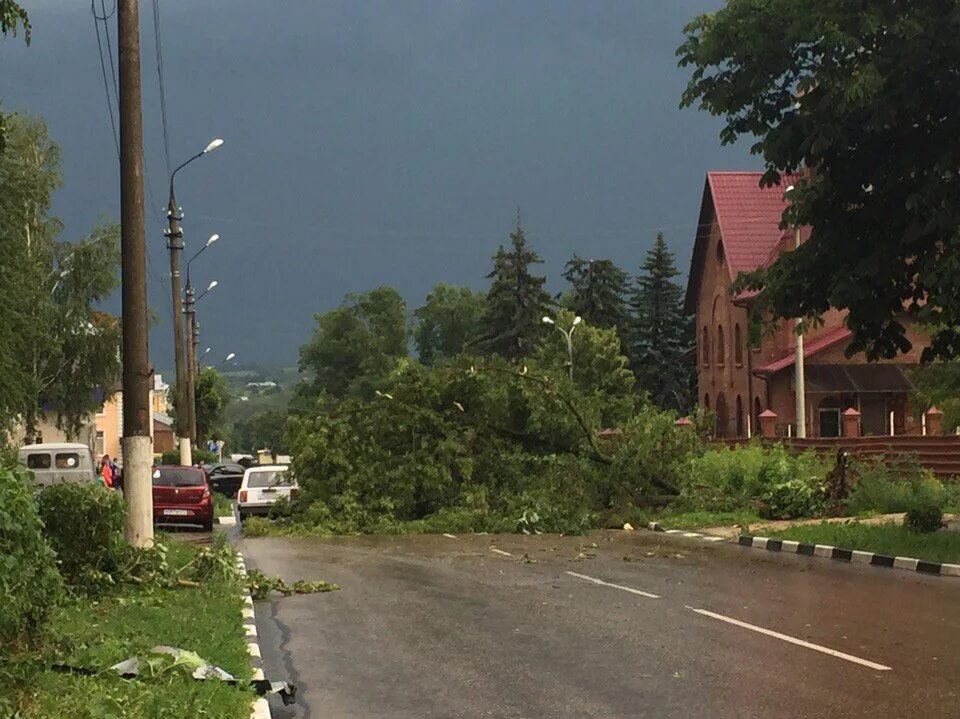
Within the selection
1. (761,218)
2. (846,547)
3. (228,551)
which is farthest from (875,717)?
(761,218)

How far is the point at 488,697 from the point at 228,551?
8894mm

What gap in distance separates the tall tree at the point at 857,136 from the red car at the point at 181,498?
54.1 ft

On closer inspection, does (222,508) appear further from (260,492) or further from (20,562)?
(20,562)

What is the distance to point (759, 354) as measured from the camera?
2295 inches

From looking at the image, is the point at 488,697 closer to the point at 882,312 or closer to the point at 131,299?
the point at 131,299

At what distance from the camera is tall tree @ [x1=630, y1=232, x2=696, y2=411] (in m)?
92.6

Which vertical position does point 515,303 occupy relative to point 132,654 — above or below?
above

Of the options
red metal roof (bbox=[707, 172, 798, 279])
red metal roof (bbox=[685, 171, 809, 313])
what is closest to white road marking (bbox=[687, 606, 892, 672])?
red metal roof (bbox=[685, 171, 809, 313])

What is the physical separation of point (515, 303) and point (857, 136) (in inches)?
3043

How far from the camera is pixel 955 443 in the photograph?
34.6 metres

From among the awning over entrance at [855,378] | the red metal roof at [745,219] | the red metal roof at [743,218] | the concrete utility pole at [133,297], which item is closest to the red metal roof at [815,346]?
the awning over entrance at [855,378]

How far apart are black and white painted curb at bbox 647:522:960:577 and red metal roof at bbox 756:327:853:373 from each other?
2762cm

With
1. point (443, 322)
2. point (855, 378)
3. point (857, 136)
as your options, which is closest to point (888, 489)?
point (857, 136)

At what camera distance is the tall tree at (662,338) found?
304 ft
